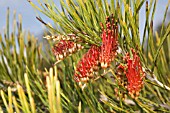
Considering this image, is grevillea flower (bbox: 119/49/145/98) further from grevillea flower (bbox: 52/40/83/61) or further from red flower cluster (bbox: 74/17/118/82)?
grevillea flower (bbox: 52/40/83/61)

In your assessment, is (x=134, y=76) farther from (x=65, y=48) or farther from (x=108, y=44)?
(x=65, y=48)

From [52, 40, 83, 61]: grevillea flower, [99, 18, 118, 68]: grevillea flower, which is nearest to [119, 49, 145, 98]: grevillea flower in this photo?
[99, 18, 118, 68]: grevillea flower

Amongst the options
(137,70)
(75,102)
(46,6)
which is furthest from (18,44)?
(137,70)

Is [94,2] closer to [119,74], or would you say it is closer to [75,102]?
[119,74]

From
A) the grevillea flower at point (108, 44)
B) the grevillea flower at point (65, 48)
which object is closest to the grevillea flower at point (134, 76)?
the grevillea flower at point (108, 44)

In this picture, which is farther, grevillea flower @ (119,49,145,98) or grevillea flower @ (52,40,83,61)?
grevillea flower @ (52,40,83,61)
